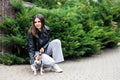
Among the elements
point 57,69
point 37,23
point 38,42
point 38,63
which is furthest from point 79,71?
point 37,23

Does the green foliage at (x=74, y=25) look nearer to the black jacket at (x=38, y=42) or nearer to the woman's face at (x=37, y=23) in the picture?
the black jacket at (x=38, y=42)

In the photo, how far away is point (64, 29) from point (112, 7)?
3.07m

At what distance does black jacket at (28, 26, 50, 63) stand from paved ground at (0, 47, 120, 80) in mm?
489

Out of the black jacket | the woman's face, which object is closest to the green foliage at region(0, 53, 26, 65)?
the black jacket

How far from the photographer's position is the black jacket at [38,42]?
7.66 meters

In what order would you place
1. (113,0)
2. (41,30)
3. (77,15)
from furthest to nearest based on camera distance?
(113,0) → (77,15) → (41,30)

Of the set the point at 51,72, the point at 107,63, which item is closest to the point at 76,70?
the point at 51,72

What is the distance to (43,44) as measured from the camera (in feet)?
25.7

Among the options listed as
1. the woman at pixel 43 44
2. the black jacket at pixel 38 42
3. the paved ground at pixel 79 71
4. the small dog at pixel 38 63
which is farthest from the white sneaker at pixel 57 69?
the black jacket at pixel 38 42

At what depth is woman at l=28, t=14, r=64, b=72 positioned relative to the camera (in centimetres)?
762

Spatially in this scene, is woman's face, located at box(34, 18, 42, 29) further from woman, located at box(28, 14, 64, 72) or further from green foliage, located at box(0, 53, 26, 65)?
green foliage, located at box(0, 53, 26, 65)

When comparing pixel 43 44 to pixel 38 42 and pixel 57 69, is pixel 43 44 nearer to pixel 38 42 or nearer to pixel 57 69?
pixel 38 42

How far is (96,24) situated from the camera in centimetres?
1049

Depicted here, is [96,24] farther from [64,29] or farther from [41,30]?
[41,30]
